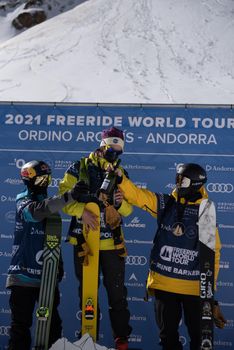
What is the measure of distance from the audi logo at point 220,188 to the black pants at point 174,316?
1471 millimetres

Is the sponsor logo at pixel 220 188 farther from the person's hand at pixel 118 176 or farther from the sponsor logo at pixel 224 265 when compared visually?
the person's hand at pixel 118 176

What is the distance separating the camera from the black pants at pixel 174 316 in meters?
3.71

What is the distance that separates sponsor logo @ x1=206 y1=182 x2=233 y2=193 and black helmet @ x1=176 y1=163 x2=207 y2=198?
1133mm

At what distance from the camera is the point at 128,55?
69.5 feet

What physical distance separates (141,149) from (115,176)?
127 cm

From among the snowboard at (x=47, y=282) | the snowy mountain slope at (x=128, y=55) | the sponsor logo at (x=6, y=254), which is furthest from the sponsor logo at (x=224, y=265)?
the snowy mountain slope at (x=128, y=55)

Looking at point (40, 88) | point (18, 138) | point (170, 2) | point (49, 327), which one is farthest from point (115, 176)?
point (170, 2)

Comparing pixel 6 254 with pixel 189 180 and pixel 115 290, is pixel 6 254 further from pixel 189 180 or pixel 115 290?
pixel 189 180

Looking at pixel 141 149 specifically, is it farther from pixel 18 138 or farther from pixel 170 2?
pixel 170 2

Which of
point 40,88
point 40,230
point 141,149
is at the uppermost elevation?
point 40,88

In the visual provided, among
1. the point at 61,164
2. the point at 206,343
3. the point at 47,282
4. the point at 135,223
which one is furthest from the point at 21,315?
the point at 61,164

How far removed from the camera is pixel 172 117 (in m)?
5.07

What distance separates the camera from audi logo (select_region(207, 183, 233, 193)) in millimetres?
5004

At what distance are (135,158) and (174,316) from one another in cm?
179
